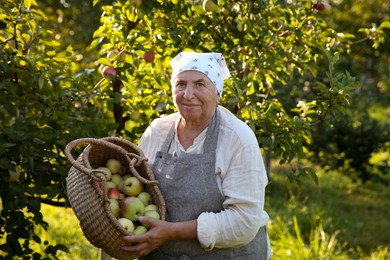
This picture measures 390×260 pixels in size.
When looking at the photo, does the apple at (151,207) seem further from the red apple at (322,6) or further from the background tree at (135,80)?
the red apple at (322,6)

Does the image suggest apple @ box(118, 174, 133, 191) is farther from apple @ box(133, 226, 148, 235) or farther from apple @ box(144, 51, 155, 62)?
apple @ box(144, 51, 155, 62)

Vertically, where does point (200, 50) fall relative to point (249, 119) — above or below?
above

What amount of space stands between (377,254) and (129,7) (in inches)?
105

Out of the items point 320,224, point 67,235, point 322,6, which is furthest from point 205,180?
point 67,235

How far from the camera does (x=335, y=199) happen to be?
21.6 feet

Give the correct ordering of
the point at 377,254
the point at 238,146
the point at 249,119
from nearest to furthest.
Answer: the point at 238,146
the point at 249,119
the point at 377,254

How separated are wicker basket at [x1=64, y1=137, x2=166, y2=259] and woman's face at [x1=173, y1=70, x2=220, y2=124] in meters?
0.22

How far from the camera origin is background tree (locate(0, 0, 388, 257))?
9.63ft

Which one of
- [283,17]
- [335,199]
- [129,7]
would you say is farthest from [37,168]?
[335,199]

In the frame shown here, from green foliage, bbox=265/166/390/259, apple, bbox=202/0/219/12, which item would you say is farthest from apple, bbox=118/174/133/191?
green foliage, bbox=265/166/390/259

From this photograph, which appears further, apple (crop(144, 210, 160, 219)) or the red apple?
the red apple

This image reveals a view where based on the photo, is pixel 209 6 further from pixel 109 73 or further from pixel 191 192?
pixel 191 192

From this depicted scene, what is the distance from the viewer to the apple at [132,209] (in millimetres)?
2197

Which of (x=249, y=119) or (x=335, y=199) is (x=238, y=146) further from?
(x=335, y=199)
